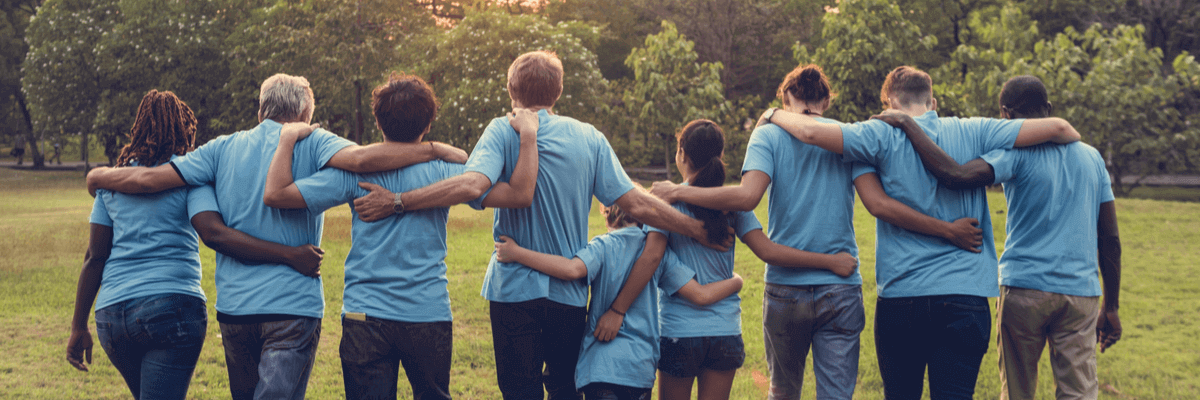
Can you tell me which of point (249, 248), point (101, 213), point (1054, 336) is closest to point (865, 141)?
point (1054, 336)

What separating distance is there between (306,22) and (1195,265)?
26177mm

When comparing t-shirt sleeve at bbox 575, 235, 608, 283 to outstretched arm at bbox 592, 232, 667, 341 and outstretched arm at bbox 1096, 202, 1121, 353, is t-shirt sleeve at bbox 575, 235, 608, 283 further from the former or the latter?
outstretched arm at bbox 1096, 202, 1121, 353

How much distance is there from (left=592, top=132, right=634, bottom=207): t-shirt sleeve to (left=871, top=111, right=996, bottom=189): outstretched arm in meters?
1.22

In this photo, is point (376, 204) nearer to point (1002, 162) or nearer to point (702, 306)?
point (702, 306)

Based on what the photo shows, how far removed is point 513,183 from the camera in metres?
3.28

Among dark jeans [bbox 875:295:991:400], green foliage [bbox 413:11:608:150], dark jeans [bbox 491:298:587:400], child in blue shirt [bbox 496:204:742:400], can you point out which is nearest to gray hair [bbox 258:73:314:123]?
→ child in blue shirt [bbox 496:204:742:400]

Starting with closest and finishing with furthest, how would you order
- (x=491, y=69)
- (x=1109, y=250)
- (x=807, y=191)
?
(x=807, y=191), (x=1109, y=250), (x=491, y=69)

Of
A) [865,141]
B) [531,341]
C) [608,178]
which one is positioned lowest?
[531,341]

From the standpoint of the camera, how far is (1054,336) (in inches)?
150

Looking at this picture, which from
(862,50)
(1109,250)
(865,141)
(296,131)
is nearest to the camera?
(296,131)

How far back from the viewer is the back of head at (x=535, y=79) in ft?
11.2

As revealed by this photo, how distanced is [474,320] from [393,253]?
5408 millimetres

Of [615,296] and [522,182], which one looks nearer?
[522,182]

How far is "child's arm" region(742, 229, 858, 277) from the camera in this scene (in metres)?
3.53
